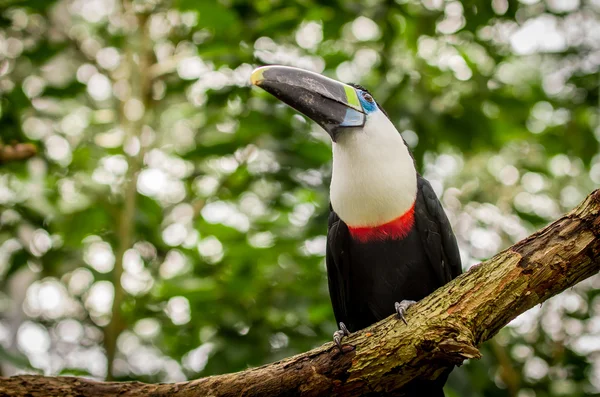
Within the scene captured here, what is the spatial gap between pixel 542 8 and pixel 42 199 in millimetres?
4148

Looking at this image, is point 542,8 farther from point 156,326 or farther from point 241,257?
point 156,326

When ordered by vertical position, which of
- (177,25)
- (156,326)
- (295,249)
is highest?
(177,25)

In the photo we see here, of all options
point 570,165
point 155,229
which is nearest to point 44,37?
point 155,229

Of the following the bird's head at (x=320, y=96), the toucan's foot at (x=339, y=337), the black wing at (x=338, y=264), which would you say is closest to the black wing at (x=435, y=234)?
the black wing at (x=338, y=264)

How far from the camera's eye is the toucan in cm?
368

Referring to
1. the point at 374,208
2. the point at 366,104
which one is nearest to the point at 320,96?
the point at 366,104

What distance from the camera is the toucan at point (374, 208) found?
368 cm

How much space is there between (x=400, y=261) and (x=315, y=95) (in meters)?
1.07

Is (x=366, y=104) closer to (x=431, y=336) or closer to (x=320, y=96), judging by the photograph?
(x=320, y=96)

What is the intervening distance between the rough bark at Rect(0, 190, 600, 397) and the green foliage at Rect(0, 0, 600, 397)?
1416 millimetres

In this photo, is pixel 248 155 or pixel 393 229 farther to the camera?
pixel 248 155

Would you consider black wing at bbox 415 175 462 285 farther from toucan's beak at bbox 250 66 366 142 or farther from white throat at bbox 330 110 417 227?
toucan's beak at bbox 250 66 366 142

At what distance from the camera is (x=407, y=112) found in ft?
15.8

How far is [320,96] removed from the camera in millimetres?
3680
